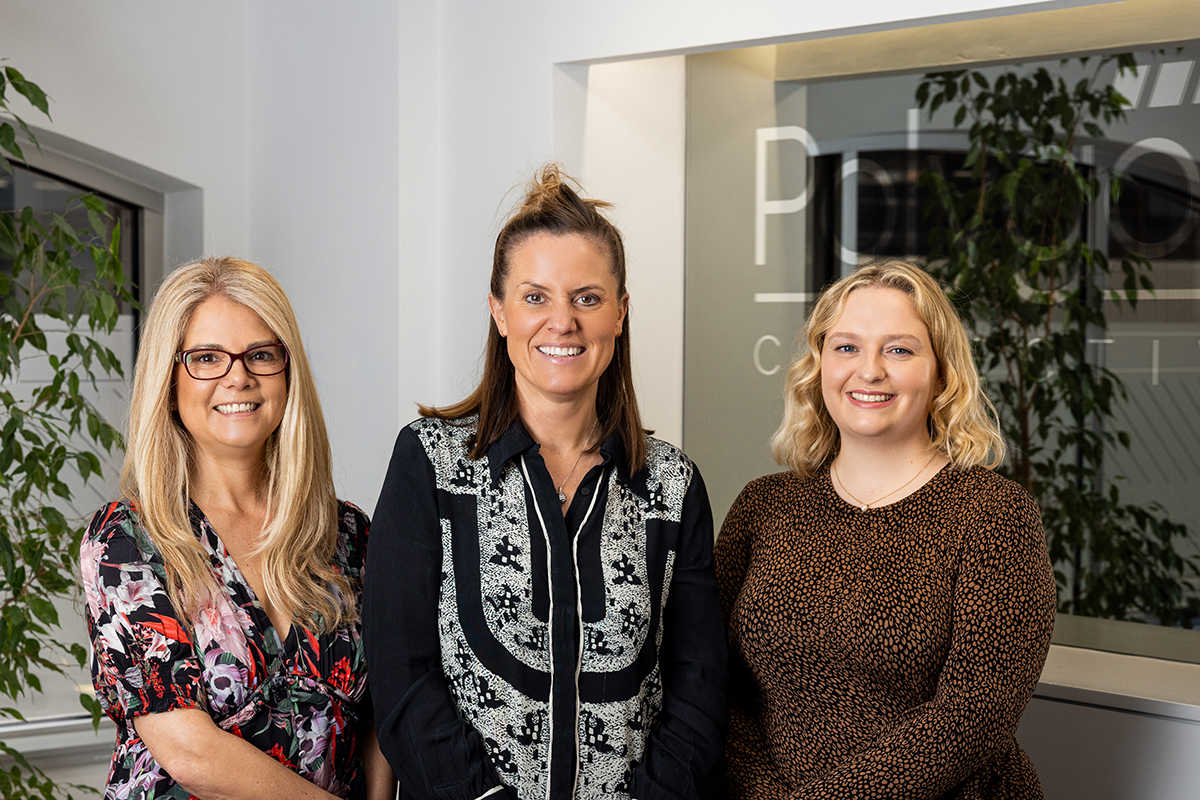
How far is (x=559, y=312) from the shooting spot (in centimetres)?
206

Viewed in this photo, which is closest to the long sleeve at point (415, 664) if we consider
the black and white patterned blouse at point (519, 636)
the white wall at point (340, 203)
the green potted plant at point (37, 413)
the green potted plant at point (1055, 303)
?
the black and white patterned blouse at point (519, 636)

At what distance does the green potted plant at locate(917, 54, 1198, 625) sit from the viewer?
11.0 feet

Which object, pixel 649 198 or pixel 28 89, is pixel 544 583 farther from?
pixel 649 198

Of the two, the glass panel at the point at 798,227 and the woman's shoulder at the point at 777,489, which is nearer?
the woman's shoulder at the point at 777,489

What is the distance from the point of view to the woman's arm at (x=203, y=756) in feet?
6.55

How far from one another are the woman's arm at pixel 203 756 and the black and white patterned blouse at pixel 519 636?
0.21 m

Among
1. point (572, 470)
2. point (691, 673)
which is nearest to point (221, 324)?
point (572, 470)

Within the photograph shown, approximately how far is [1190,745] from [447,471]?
1.80 m

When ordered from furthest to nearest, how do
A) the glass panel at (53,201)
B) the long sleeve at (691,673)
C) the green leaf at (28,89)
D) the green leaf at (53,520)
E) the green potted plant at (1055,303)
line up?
the glass panel at (53,201) < the green potted plant at (1055,303) < the green leaf at (53,520) < the green leaf at (28,89) < the long sleeve at (691,673)

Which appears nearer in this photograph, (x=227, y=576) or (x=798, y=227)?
(x=227, y=576)

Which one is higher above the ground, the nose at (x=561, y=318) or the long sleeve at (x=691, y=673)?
the nose at (x=561, y=318)

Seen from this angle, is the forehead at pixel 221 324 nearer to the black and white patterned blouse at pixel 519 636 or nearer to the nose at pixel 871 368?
the black and white patterned blouse at pixel 519 636

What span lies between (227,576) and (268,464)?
0.24 metres

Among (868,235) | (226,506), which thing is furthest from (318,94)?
(226,506)
